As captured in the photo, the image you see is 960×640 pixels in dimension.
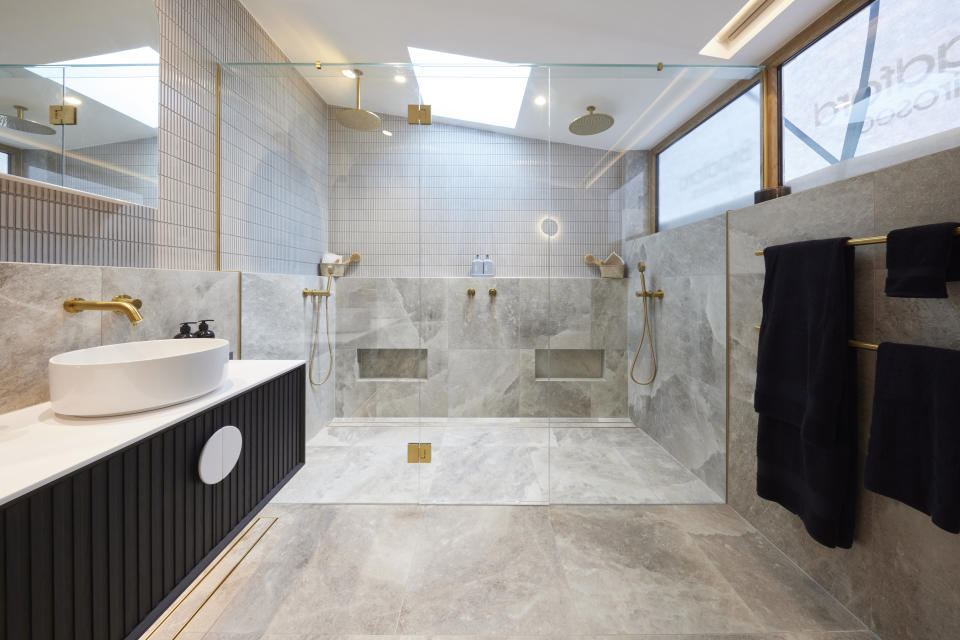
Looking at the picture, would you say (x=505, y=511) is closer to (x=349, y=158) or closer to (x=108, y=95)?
(x=349, y=158)

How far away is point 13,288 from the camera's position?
3.27 feet

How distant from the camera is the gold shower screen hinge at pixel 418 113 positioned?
195 centimetres

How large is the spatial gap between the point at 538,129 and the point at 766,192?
1172 millimetres

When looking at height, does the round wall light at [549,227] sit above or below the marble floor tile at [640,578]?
above

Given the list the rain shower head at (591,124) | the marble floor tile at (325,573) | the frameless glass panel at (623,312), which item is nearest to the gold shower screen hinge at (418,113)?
the frameless glass panel at (623,312)

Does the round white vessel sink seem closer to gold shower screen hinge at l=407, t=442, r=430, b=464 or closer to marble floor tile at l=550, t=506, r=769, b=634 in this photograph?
gold shower screen hinge at l=407, t=442, r=430, b=464

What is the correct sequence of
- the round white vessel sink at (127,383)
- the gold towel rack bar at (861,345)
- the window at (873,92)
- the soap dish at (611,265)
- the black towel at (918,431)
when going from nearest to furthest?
the round white vessel sink at (127,383), the black towel at (918,431), the gold towel rack bar at (861,345), the window at (873,92), the soap dish at (611,265)

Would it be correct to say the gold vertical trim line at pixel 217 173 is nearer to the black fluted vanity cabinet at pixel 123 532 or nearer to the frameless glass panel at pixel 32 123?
the frameless glass panel at pixel 32 123

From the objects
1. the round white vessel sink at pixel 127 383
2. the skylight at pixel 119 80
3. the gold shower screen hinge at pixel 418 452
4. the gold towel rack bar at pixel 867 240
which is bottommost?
the gold shower screen hinge at pixel 418 452

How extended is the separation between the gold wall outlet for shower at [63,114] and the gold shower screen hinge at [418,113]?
128 cm

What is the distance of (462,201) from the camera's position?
2.05 m

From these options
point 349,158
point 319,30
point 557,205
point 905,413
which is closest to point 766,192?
point 557,205

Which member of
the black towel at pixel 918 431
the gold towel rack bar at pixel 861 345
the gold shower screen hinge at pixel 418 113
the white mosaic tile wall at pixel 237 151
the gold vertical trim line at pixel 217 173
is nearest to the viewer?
the black towel at pixel 918 431

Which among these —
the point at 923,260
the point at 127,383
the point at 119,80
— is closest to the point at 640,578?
the point at 923,260
